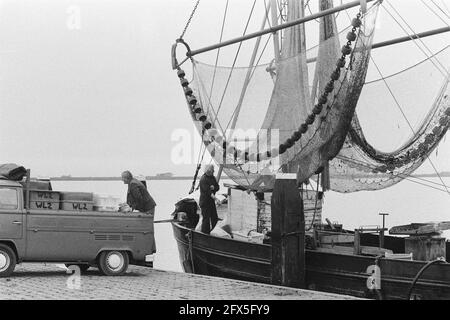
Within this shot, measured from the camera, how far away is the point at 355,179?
1475 cm

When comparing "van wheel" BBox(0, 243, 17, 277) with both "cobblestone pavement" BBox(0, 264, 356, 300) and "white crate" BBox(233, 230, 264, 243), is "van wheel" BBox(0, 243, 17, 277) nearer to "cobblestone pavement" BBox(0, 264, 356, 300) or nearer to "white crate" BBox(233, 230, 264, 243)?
"cobblestone pavement" BBox(0, 264, 356, 300)

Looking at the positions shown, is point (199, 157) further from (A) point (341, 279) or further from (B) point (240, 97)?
(A) point (341, 279)

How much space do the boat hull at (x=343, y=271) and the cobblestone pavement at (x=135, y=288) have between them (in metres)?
1.69

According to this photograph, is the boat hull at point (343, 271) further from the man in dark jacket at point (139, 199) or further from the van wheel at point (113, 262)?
the van wheel at point (113, 262)

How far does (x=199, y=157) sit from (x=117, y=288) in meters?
5.76

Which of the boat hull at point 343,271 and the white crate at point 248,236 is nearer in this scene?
the boat hull at point 343,271

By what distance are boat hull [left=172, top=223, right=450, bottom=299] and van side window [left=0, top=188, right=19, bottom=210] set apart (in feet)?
15.3

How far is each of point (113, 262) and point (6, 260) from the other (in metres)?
1.92

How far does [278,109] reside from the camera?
42.9ft

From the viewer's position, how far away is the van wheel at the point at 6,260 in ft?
38.2
